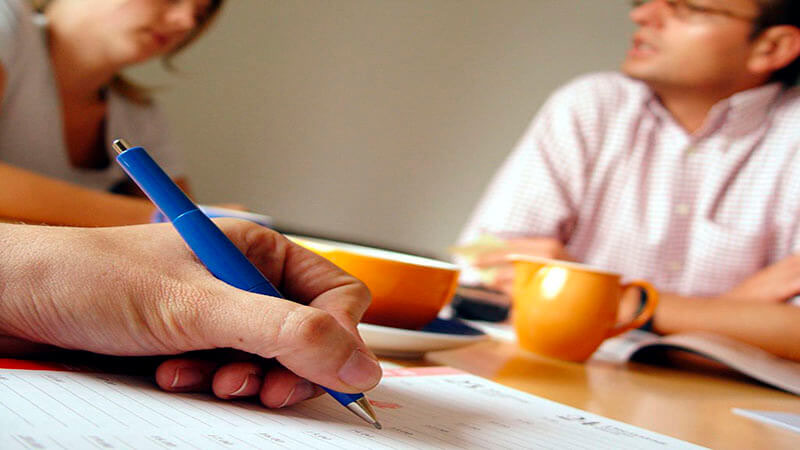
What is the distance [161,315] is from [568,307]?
16.6 inches

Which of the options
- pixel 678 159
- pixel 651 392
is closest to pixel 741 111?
pixel 678 159

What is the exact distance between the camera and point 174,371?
0.99 feet

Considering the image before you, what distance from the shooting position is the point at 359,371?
272 millimetres

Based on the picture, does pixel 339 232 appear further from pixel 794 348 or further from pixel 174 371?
pixel 174 371

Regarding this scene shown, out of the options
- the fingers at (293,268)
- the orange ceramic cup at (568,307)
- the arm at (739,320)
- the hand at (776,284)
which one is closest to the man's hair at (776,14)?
the hand at (776,284)

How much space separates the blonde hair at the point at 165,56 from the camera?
1428mm

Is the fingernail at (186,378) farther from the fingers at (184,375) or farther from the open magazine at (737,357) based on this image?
the open magazine at (737,357)

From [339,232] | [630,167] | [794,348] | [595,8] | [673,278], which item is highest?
[595,8]

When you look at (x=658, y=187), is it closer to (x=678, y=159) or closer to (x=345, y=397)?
(x=678, y=159)

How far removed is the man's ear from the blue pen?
1610 mm

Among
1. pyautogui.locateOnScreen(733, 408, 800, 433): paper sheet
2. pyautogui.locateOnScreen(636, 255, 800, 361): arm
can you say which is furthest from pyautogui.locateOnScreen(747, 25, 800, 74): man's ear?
pyautogui.locateOnScreen(733, 408, 800, 433): paper sheet

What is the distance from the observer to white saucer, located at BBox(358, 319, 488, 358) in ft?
1.46

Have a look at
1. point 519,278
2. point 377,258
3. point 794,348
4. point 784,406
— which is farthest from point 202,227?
point 794,348

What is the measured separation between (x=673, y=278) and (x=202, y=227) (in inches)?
53.7
